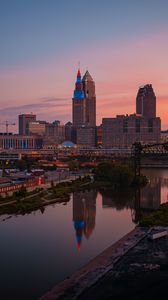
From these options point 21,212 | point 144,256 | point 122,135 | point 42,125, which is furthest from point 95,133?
point 144,256

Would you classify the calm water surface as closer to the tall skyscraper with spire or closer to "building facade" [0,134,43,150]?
"building facade" [0,134,43,150]

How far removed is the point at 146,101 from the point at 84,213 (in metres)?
144

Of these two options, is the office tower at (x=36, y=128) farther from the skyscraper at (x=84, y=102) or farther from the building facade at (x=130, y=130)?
the building facade at (x=130, y=130)

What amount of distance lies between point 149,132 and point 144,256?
124632 millimetres

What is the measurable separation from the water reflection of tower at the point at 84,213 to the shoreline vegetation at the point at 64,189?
1290 mm

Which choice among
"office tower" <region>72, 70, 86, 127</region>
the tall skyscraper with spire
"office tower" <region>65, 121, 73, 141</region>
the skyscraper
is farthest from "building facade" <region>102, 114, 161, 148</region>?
"office tower" <region>72, 70, 86, 127</region>

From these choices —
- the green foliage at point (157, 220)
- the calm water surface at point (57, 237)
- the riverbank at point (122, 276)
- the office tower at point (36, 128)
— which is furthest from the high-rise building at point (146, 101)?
the riverbank at point (122, 276)

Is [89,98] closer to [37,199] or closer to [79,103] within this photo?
[79,103]

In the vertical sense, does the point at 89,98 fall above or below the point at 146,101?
above

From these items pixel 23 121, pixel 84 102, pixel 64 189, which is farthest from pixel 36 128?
pixel 64 189

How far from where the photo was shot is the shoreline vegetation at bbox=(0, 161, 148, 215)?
32675 mm

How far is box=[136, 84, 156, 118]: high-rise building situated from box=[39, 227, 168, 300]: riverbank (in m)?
154

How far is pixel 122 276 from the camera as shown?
16.4m

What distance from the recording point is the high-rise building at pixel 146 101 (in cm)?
17212
